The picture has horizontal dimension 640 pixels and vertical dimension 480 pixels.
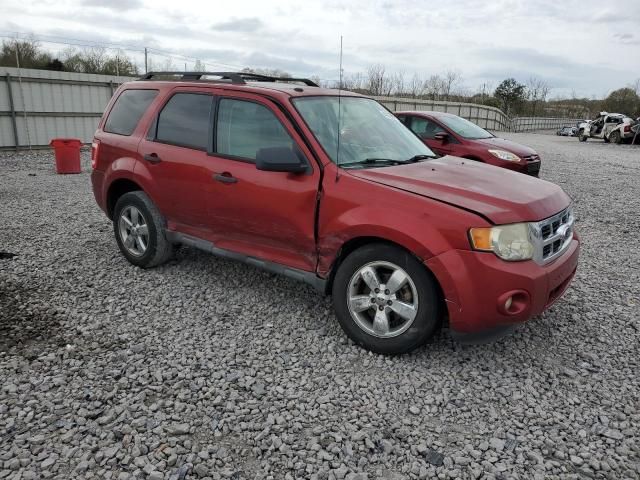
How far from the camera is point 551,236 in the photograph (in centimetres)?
332

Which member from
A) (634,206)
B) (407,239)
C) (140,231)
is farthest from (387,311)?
(634,206)

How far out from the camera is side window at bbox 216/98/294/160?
388 centimetres

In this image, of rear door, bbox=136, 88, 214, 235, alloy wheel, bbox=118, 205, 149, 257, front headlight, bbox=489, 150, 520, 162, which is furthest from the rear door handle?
front headlight, bbox=489, 150, 520, 162

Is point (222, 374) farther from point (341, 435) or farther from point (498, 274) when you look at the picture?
Result: point (498, 274)

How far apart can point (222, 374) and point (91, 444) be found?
2.91ft

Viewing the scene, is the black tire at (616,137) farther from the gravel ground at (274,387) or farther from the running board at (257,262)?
the running board at (257,262)

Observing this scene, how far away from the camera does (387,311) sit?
3.42 m

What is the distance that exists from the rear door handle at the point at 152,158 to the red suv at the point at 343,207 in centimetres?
2

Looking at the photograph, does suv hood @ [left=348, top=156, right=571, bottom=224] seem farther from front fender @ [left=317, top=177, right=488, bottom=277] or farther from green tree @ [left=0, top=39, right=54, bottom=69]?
green tree @ [left=0, top=39, right=54, bottom=69]

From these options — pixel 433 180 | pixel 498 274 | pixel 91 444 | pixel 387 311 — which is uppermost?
pixel 433 180

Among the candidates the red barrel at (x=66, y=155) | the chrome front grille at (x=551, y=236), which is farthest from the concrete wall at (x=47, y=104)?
the chrome front grille at (x=551, y=236)

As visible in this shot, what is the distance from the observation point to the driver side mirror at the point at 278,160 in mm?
3520

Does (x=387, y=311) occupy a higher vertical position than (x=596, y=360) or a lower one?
higher

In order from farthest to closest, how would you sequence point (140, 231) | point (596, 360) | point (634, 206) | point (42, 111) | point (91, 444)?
point (42, 111) → point (634, 206) → point (140, 231) → point (596, 360) → point (91, 444)
